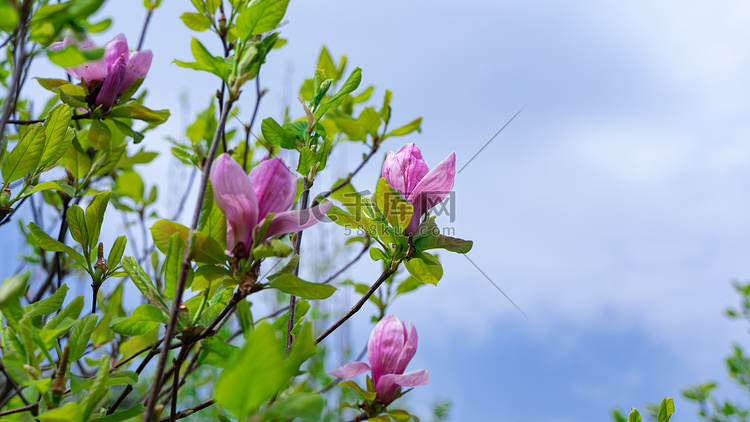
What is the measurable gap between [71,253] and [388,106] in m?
0.91

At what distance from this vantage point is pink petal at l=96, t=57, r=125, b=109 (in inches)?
38.9

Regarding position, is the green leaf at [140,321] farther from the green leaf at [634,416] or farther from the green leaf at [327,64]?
the green leaf at [327,64]

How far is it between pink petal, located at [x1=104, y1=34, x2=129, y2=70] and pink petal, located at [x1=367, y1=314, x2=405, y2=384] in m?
0.74

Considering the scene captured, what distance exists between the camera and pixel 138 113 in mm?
1058

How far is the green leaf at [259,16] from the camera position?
692 mm

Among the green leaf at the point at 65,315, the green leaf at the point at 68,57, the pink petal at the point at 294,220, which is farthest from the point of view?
the green leaf at the point at 65,315

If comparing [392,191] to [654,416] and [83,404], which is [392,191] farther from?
[654,416]

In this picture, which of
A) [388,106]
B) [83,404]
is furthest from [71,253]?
[388,106]

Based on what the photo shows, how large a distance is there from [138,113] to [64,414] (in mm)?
673

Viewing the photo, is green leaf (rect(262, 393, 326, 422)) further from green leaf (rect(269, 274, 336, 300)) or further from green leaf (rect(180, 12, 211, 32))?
green leaf (rect(180, 12, 211, 32))

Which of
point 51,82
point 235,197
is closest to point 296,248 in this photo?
point 235,197

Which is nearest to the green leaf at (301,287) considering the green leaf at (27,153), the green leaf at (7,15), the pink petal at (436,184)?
the pink petal at (436,184)

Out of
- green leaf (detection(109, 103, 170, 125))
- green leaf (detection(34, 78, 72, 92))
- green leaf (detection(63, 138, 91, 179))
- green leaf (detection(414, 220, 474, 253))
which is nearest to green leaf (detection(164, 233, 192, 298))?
green leaf (detection(414, 220, 474, 253))

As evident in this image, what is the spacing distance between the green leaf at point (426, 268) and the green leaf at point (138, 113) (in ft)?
2.05
